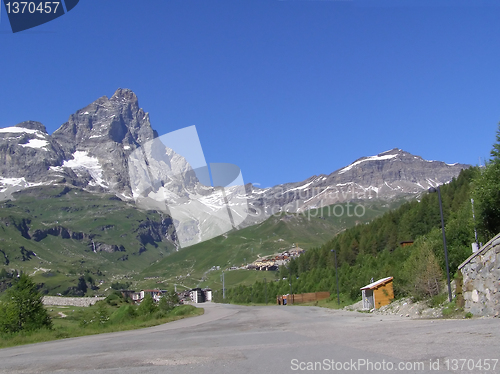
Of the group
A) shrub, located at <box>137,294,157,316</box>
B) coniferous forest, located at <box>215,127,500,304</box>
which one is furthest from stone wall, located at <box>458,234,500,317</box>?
shrub, located at <box>137,294,157,316</box>

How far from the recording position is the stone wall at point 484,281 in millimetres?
15352

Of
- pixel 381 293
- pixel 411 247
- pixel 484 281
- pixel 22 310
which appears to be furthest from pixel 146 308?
pixel 484 281

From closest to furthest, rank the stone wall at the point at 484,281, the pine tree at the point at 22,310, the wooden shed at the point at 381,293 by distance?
the stone wall at the point at 484,281
the pine tree at the point at 22,310
the wooden shed at the point at 381,293

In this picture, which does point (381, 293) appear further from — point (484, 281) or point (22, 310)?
point (22, 310)

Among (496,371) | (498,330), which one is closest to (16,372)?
(496,371)

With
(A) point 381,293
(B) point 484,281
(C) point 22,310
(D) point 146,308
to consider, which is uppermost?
(B) point 484,281

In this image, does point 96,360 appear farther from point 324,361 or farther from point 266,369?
point 324,361

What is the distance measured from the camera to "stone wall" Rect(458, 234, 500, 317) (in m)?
15.4

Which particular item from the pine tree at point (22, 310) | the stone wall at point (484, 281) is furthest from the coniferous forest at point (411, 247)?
the pine tree at point (22, 310)

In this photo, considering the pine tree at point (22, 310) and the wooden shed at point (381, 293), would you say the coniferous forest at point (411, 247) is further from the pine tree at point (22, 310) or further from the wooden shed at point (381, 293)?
the pine tree at point (22, 310)

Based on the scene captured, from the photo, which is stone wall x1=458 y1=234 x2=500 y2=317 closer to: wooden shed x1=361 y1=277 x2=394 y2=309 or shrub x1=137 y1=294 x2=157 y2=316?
wooden shed x1=361 y1=277 x2=394 y2=309

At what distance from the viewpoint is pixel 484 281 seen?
52.2 feet

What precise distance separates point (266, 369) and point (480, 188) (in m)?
34.9

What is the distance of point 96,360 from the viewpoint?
33.4 ft
